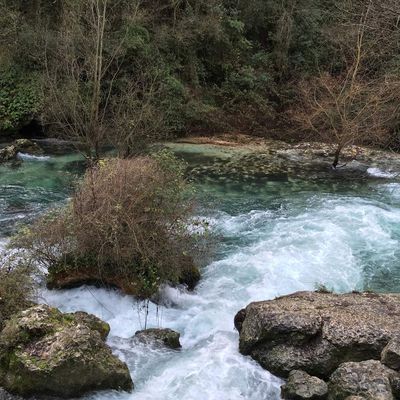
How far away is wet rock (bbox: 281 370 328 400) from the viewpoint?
6180 mm

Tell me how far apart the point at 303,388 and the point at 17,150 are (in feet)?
46.6

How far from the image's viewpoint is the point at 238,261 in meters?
10.4

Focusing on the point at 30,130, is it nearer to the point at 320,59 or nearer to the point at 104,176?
the point at 104,176

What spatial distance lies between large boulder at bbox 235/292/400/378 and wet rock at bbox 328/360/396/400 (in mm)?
522

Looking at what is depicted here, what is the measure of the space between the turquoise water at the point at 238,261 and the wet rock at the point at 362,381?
902 mm

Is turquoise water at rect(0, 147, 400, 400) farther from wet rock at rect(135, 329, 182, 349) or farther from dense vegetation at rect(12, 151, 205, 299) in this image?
dense vegetation at rect(12, 151, 205, 299)

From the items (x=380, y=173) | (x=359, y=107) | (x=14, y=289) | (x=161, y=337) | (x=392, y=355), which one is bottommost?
(x=380, y=173)

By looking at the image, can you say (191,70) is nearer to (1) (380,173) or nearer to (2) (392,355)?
(1) (380,173)

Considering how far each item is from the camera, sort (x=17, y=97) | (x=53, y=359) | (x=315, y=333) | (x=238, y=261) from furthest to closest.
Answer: (x=17, y=97) < (x=238, y=261) < (x=315, y=333) < (x=53, y=359)

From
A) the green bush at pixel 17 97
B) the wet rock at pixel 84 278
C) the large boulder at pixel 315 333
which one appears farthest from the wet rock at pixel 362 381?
the green bush at pixel 17 97

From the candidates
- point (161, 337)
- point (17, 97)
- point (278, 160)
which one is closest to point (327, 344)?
point (161, 337)

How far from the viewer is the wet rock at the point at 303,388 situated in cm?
618

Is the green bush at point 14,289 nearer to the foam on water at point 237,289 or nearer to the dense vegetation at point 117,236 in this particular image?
the dense vegetation at point 117,236

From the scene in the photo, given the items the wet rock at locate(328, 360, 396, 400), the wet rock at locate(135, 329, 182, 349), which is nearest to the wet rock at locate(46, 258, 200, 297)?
the wet rock at locate(135, 329, 182, 349)
